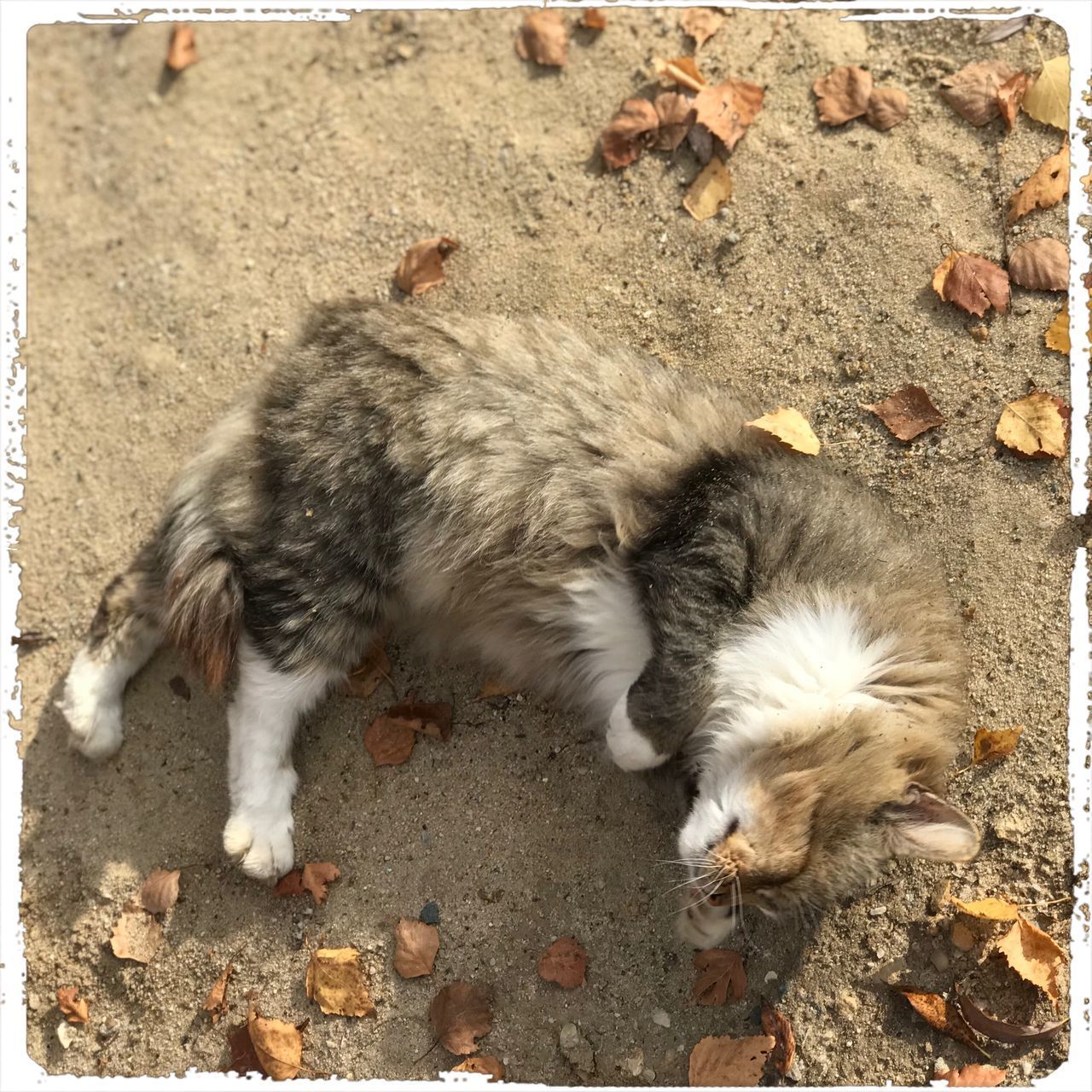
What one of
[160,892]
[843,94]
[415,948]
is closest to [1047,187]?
[843,94]

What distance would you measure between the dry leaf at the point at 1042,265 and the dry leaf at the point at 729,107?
110 centimetres

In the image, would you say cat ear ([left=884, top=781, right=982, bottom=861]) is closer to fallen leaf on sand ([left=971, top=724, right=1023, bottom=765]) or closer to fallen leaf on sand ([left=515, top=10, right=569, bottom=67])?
fallen leaf on sand ([left=971, top=724, right=1023, bottom=765])

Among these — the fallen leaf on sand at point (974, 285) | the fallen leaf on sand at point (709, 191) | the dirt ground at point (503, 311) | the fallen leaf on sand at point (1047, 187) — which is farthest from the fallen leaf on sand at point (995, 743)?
the fallen leaf on sand at point (709, 191)

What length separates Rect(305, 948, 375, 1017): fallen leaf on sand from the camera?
323 centimetres

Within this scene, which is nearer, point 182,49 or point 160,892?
point 160,892

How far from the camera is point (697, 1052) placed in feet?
10.2

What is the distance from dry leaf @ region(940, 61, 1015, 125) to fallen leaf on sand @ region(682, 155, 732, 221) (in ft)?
2.81

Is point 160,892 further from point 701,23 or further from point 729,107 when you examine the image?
point 701,23

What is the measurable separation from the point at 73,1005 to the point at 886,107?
4.31 m

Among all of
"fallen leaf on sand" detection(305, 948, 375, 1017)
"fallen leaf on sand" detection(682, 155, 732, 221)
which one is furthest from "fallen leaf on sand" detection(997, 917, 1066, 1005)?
"fallen leaf on sand" detection(682, 155, 732, 221)

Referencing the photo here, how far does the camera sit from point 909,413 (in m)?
3.39

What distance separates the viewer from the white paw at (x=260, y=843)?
3.29m

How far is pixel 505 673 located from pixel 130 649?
1.36m

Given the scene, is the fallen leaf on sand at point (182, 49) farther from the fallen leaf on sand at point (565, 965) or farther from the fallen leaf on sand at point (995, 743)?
the fallen leaf on sand at point (995, 743)
